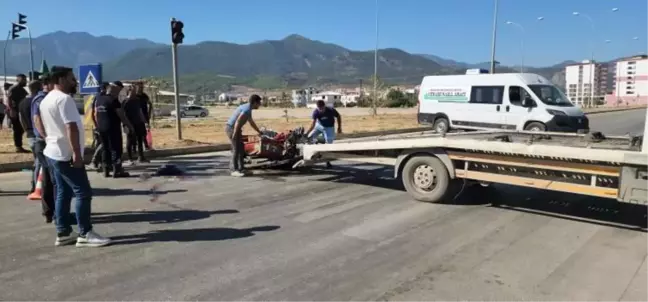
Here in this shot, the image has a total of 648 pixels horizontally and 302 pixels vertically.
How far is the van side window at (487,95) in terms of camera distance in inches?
668

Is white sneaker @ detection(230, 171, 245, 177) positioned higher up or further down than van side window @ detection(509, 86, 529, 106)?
further down

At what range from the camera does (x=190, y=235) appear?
5.45 meters

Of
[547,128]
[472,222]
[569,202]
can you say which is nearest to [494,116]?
[547,128]

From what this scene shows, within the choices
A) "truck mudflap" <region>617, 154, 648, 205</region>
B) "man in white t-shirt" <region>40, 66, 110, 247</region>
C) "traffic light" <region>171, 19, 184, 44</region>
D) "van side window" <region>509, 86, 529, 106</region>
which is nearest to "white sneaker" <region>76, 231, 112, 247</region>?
"man in white t-shirt" <region>40, 66, 110, 247</region>

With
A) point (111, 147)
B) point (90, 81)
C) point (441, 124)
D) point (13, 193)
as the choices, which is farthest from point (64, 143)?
point (441, 124)

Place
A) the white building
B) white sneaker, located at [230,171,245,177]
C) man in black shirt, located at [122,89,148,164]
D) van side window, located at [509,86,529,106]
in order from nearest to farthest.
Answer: white sneaker, located at [230,171,245,177] → man in black shirt, located at [122,89,148,164] → van side window, located at [509,86,529,106] → the white building

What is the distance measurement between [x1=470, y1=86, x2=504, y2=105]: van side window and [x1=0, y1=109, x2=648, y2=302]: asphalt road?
978cm

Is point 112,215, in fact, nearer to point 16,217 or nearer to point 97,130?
point 16,217

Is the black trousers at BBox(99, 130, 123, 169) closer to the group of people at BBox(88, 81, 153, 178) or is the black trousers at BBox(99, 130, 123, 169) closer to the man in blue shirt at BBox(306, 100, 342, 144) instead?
the group of people at BBox(88, 81, 153, 178)

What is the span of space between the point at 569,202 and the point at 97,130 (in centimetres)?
755

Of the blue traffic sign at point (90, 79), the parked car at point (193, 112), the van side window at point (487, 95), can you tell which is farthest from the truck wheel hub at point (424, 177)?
the parked car at point (193, 112)

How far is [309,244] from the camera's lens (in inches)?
204

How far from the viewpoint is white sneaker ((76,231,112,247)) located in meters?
5.02

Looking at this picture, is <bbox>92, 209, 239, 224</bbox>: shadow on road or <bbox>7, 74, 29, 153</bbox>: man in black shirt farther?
<bbox>7, 74, 29, 153</bbox>: man in black shirt
